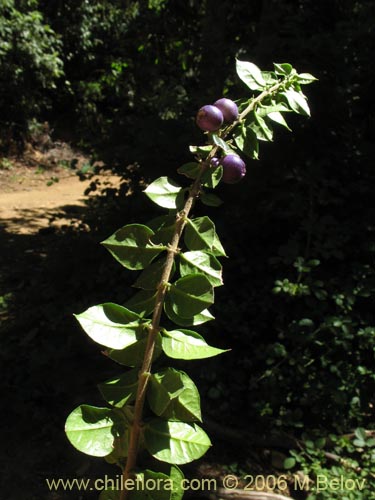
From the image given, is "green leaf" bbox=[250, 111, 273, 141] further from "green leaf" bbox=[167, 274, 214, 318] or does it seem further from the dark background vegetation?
the dark background vegetation

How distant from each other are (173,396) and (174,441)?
6 cm

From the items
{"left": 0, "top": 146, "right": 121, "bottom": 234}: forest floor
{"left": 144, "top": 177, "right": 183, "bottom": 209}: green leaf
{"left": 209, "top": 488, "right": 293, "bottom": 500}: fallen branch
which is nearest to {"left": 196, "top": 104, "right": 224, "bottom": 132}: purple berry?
{"left": 144, "top": 177, "right": 183, "bottom": 209}: green leaf

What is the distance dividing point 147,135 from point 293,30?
48.6 inches

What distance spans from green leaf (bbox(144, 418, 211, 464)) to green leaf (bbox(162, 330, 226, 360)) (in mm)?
98

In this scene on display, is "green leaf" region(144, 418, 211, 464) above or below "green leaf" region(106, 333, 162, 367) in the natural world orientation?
below

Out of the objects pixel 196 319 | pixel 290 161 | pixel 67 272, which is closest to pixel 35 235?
pixel 67 272

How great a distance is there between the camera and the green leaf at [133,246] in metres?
0.80

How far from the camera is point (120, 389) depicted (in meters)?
0.76

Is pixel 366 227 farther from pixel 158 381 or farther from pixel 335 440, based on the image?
pixel 158 381

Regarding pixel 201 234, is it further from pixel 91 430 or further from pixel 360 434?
pixel 360 434

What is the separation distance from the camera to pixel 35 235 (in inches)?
256

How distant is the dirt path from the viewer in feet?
23.3

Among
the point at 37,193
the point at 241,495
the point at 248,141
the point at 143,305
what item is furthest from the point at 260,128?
the point at 37,193

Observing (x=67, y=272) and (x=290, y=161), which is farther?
(x=67, y=272)
